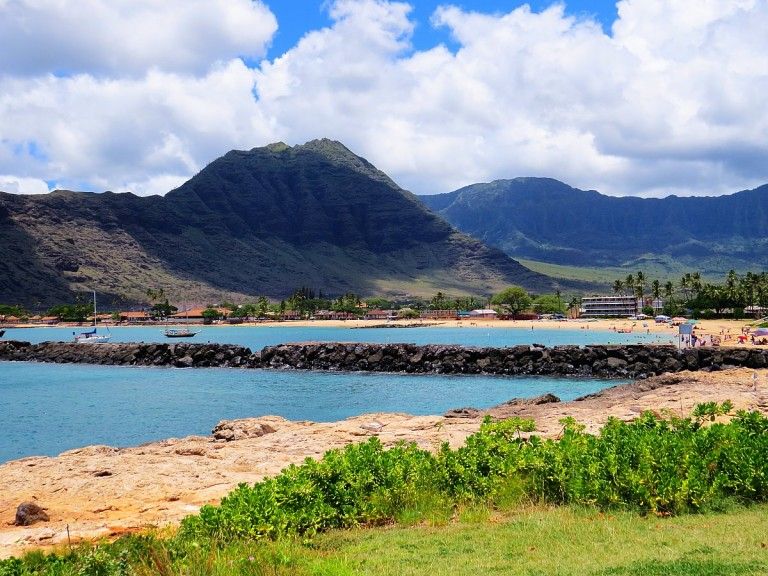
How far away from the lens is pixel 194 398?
145 feet

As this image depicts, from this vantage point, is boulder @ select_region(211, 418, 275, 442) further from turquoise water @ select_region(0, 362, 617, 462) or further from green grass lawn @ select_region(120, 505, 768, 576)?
green grass lawn @ select_region(120, 505, 768, 576)

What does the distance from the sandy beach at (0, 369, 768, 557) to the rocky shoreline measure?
23705mm

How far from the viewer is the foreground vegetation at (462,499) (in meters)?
8.04

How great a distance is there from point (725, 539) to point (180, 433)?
1045 inches

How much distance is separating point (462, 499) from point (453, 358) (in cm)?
4714

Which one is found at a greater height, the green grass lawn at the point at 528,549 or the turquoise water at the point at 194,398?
the green grass lawn at the point at 528,549

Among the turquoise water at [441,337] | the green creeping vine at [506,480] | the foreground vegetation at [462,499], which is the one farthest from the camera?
the turquoise water at [441,337]

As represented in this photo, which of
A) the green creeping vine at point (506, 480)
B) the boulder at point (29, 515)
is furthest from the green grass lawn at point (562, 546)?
the boulder at point (29, 515)

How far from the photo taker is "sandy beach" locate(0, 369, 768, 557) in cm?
1189

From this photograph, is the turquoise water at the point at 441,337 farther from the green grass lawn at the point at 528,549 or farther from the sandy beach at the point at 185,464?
the green grass lawn at the point at 528,549

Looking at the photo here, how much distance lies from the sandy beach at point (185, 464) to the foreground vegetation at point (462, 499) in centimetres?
230

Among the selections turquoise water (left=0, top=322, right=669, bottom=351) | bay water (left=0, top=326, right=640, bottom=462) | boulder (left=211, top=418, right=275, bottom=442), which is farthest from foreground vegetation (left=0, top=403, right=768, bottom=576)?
turquoise water (left=0, top=322, right=669, bottom=351)

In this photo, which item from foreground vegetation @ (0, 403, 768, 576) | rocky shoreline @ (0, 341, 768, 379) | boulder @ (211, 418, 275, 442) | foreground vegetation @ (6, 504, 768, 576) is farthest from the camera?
rocky shoreline @ (0, 341, 768, 379)

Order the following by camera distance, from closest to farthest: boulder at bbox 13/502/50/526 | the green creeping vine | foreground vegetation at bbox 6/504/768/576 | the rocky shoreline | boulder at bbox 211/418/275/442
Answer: foreground vegetation at bbox 6/504/768/576 → the green creeping vine → boulder at bbox 13/502/50/526 → boulder at bbox 211/418/275/442 → the rocky shoreline
